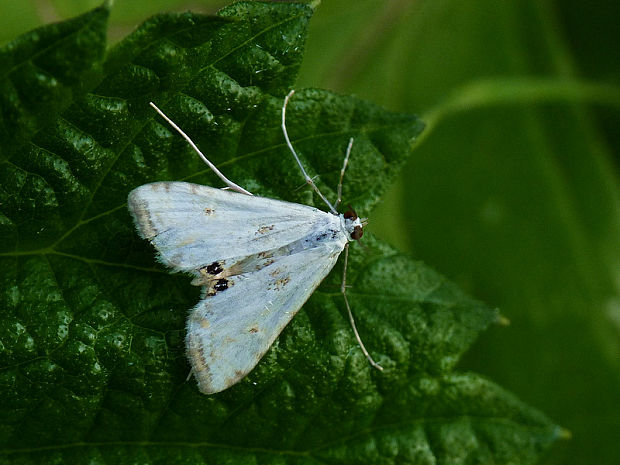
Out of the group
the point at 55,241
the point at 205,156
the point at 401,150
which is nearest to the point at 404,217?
the point at 401,150

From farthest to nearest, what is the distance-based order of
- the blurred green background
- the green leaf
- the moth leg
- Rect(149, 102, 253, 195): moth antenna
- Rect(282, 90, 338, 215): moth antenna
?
1. the blurred green background
2. the moth leg
3. Rect(282, 90, 338, 215): moth antenna
4. Rect(149, 102, 253, 195): moth antenna
5. the green leaf

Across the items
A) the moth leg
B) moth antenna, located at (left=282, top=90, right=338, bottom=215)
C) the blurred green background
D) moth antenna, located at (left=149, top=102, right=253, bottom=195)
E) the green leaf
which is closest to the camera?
the green leaf

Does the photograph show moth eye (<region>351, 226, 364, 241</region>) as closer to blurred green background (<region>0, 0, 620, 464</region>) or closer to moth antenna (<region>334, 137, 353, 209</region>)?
moth antenna (<region>334, 137, 353, 209</region>)

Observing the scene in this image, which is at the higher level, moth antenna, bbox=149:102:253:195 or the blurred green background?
moth antenna, bbox=149:102:253:195

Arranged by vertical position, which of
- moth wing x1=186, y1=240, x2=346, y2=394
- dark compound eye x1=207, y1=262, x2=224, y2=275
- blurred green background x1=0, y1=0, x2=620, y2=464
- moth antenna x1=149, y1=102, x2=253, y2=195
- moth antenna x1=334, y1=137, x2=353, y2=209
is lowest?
blurred green background x1=0, y1=0, x2=620, y2=464

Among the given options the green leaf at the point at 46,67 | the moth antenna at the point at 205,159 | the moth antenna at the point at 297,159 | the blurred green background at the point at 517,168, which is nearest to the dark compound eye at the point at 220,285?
the moth antenna at the point at 205,159

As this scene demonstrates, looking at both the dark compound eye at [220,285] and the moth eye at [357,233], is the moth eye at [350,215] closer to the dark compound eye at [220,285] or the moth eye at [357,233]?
the moth eye at [357,233]

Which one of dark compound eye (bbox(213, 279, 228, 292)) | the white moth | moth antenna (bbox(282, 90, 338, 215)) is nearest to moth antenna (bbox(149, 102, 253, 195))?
the white moth

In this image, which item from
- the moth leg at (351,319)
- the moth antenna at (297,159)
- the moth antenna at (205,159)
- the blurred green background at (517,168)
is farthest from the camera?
the blurred green background at (517,168)
